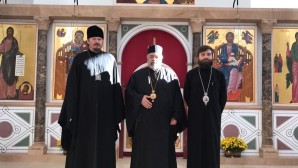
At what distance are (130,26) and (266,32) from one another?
376cm

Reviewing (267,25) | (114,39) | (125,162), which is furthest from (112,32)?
(267,25)

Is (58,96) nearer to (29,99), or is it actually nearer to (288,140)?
(29,99)

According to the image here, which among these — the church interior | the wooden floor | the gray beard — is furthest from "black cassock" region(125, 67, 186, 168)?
the church interior

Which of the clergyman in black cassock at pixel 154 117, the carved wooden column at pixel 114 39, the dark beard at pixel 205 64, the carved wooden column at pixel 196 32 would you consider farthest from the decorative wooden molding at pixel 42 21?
the dark beard at pixel 205 64

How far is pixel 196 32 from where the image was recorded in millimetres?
9633

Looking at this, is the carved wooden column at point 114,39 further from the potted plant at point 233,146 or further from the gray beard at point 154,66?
the gray beard at point 154,66

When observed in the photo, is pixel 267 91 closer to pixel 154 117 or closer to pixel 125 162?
pixel 125 162

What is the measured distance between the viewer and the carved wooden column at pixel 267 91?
939 cm

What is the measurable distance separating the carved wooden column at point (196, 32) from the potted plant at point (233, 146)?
2.30 metres

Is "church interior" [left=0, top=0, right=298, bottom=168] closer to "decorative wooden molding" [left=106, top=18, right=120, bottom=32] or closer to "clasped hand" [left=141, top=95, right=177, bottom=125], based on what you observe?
"decorative wooden molding" [left=106, top=18, right=120, bottom=32]

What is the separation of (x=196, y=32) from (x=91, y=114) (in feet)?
18.6

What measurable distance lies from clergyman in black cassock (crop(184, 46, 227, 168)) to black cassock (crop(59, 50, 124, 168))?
1.16 m

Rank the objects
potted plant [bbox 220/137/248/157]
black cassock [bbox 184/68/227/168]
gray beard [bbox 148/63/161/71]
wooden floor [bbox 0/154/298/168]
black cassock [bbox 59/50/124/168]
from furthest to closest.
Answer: potted plant [bbox 220/137/248/157] < wooden floor [bbox 0/154/298/168] < black cassock [bbox 184/68/227/168] < gray beard [bbox 148/63/161/71] < black cassock [bbox 59/50/124/168]

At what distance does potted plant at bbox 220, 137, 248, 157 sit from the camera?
9.18 metres
